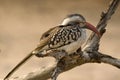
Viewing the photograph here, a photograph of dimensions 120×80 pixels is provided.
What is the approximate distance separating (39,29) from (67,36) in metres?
2.68

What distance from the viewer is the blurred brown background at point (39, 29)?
137 inches

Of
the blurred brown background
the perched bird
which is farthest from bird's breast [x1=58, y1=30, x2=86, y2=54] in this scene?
the blurred brown background

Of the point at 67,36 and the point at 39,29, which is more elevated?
the point at 39,29

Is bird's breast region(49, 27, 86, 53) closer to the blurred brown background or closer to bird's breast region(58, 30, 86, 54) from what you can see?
bird's breast region(58, 30, 86, 54)

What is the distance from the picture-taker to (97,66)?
3566 millimetres

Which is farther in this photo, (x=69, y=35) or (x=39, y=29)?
(x=39, y=29)

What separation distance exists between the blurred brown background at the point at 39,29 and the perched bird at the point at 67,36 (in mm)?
1880

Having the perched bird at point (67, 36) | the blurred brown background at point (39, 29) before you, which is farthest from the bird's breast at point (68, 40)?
the blurred brown background at point (39, 29)

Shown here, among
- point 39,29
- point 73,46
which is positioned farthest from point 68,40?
point 39,29

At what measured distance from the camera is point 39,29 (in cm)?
411

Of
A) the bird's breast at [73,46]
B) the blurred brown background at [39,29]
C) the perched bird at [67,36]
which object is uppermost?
the blurred brown background at [39,29]

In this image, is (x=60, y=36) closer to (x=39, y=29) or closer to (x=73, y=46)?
(x=73, y=46)

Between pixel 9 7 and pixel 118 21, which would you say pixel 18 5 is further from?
pixel 118 21

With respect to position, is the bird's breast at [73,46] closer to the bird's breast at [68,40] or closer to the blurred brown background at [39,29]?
the bird's breast at [68,40]
